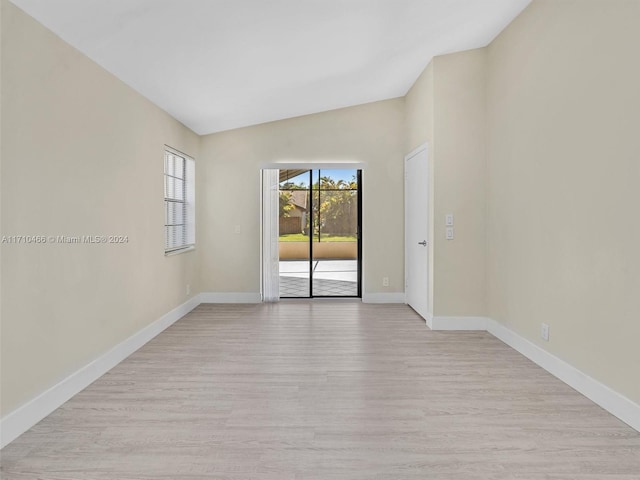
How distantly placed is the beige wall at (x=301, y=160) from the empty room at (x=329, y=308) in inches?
13.4

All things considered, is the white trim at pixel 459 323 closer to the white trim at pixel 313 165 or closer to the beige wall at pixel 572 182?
the beige wall at pixel 572 182

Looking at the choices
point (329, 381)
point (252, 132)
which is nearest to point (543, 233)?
point (329, 381)

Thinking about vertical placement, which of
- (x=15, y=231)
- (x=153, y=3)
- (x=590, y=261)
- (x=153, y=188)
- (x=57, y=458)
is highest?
(x=153, y=3)

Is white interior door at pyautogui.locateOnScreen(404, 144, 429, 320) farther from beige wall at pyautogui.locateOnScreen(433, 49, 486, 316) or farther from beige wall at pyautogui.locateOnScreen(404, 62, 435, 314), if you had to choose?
beige wall at pyautogui.locateOnScreen(433, 49, 486, 316)

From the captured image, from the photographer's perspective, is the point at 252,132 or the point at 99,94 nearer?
the point at 99,94

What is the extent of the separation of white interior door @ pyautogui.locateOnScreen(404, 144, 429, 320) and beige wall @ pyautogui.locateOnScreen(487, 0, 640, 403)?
0.85m

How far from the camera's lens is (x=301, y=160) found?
6035 mm

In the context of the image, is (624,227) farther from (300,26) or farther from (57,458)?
(57,458)

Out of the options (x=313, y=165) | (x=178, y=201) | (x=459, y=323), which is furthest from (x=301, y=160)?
(x=459, y=323)

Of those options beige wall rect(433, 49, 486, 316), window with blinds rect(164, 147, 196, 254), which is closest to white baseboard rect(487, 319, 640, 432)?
beige wall rect(433, 49, 486, 316)

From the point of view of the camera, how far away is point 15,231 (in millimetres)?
2273

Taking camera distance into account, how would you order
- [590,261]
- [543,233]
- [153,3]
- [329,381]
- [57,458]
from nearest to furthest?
1. [57,458]
2. [153,3]
3. [590,261]
4. [329,381]
5. [543,233]

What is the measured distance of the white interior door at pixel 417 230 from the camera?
4.91 m

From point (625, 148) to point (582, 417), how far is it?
1640mm
